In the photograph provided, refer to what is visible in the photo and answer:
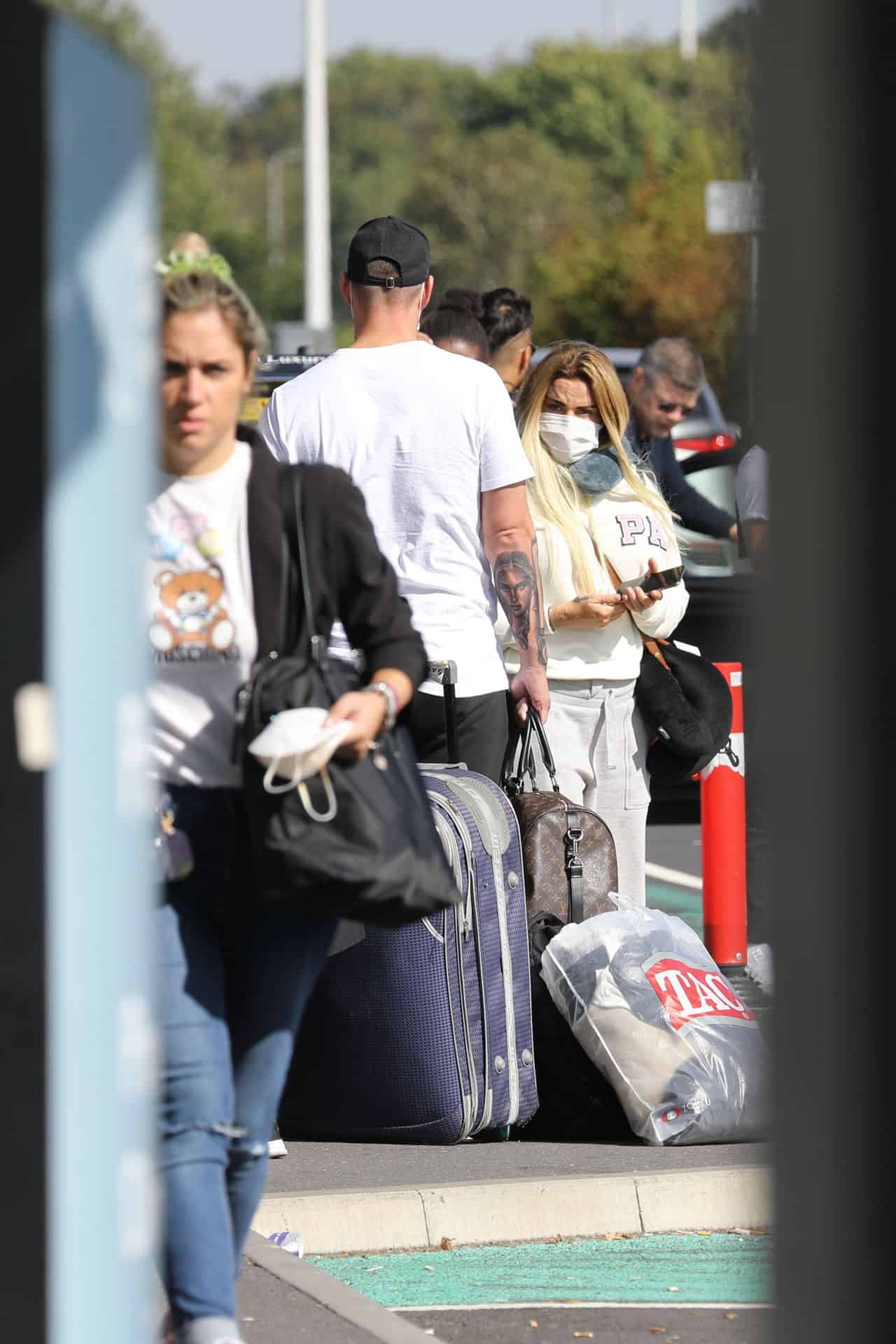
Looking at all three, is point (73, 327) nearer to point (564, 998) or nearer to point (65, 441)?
point (65, 441)

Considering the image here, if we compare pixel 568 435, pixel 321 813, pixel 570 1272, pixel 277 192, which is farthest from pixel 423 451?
pixel 277 192

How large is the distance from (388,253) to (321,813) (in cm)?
229

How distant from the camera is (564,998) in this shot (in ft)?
16.3

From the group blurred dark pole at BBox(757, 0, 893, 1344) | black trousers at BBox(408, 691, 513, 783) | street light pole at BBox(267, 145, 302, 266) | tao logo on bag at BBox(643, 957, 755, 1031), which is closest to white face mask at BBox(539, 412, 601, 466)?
black trousers at BBox(408, 691, 513, 783)

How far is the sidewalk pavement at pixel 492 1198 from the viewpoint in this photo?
435 cm

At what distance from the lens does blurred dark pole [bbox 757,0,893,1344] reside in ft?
6.06

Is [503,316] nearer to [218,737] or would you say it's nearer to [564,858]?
[564,858]

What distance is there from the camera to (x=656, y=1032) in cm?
486

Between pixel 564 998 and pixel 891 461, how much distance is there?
10.6 feet

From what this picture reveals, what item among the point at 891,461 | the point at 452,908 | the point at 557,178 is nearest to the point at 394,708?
the point at 891,461

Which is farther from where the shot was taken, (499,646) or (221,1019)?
(499,646)

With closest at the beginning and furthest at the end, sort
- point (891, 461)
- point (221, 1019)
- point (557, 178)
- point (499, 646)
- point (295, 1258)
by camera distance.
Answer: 1. point (891, 461)
2. point (221, 1019)
3. point (295, 1258)
4. point (499, 646)
5. point (557, 178)

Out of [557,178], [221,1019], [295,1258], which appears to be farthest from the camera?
[557,178]

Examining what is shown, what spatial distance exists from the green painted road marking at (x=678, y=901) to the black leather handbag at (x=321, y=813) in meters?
4.65
